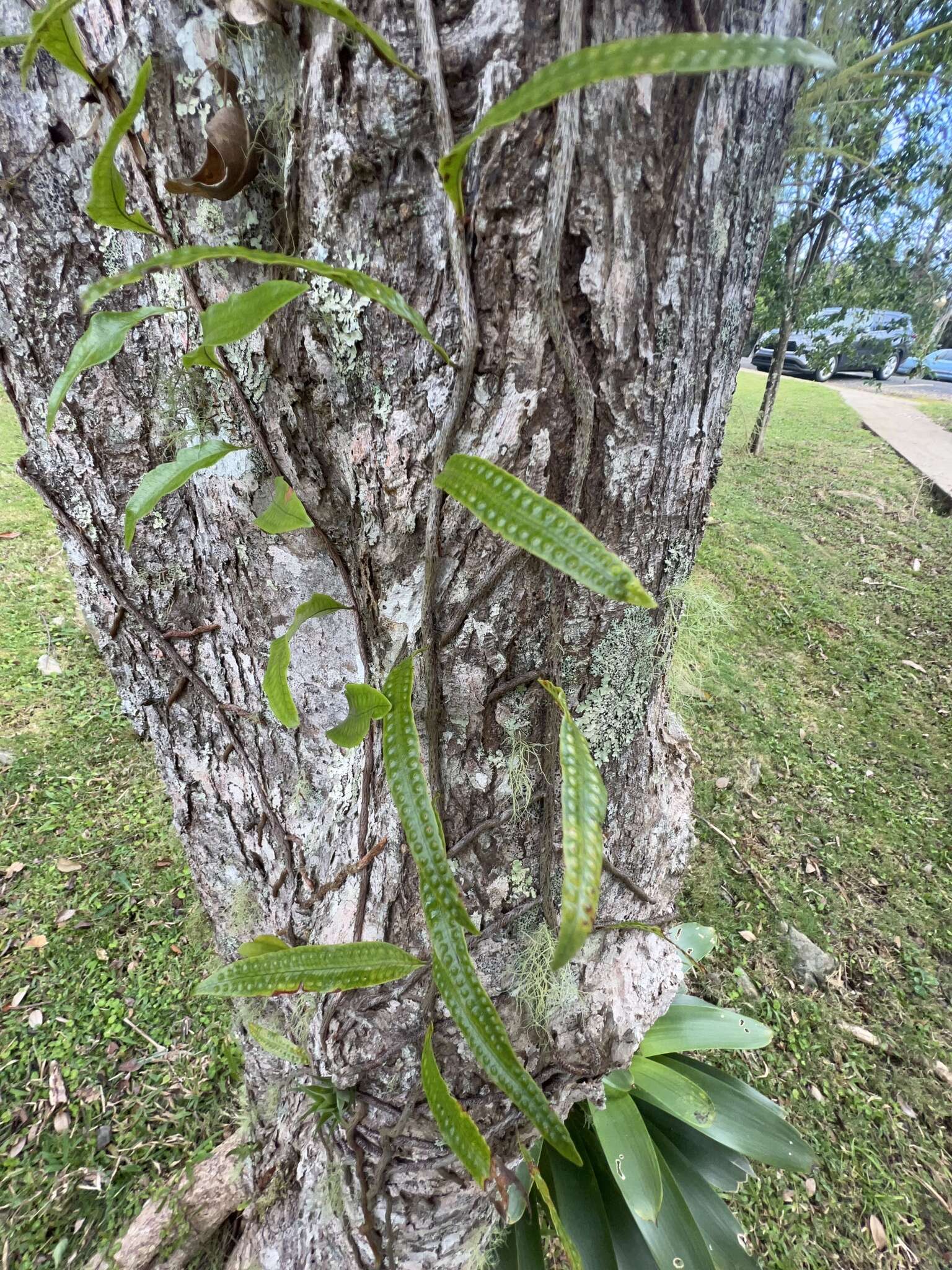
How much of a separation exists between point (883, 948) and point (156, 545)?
2072mm

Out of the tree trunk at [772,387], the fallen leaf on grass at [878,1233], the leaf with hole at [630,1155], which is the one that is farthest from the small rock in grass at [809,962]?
the tree trunk at [772,387]

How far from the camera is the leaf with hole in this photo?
3.35 ft

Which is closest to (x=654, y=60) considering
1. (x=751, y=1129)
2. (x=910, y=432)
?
(x=751, y=1129)

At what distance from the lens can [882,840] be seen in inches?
82.0

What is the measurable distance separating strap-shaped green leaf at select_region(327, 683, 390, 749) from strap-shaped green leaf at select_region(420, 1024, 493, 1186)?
300 mm

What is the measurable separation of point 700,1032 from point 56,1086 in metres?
1.31

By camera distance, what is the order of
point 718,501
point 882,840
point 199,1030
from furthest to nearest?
1. point 718,501
2. point 882,840
3. point 199,1030

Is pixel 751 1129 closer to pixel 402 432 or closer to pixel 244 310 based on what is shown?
pixel 402 432

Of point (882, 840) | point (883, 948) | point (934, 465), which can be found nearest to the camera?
point (883, 948)

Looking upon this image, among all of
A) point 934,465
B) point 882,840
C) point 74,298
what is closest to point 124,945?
point 74,298

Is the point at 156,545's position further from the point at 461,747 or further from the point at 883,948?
the point at 883,948

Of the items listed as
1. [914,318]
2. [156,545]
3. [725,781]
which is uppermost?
[914,318]

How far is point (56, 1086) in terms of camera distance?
53.9 inches

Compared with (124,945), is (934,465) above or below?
above
